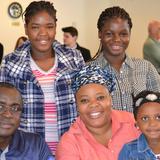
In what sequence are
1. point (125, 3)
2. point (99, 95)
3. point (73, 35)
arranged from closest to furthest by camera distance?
point (99, 95) → point (73, 35) → point (125, 3)

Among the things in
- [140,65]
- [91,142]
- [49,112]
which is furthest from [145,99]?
[49,112]

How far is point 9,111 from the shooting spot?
2.02 metres

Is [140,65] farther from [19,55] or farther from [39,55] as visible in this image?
[19,55]

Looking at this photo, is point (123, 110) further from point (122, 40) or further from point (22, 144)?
point (22, 144)

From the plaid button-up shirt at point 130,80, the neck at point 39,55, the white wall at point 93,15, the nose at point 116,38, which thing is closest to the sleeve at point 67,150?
the plaid button-up shirt at point 130,80

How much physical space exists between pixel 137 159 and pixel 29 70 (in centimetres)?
96

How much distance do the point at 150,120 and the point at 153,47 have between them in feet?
11.4

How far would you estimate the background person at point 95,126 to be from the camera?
216cm

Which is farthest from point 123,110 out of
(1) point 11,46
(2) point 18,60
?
(1) point 11,46

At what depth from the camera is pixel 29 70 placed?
2578 mm

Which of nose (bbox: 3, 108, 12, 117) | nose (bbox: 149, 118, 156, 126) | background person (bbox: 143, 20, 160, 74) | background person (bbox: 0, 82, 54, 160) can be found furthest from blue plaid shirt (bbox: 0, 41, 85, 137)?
background person (bbox: 143, 20, 160, 74)

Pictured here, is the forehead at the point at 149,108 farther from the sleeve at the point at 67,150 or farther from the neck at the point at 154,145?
the sleeve at the point at 67,150

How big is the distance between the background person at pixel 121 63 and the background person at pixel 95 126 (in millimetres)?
345

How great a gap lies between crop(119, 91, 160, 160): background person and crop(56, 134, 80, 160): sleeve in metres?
0.28
